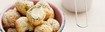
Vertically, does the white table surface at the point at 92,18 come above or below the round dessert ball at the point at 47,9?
below

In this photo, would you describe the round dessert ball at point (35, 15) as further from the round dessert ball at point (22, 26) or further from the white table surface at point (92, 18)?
the white table surface at point (92, 18)

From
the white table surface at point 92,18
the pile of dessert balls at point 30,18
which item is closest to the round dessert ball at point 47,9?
the pile of dessert balls at point 30,18

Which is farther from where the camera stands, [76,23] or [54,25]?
[76,23]

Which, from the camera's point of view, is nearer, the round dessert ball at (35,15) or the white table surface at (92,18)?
the round dessert ball at (35,15)

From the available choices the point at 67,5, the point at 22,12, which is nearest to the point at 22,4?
the point at 22,12

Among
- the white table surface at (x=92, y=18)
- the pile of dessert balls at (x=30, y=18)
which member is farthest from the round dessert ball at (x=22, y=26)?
the white table surface at (x=92, y=18)

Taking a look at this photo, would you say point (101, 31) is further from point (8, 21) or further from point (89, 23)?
point (8, 21)

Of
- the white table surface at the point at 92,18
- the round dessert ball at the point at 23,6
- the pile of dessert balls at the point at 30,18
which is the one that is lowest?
the white table surface at the point at 92,18

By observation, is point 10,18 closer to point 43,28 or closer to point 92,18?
point 43,28
